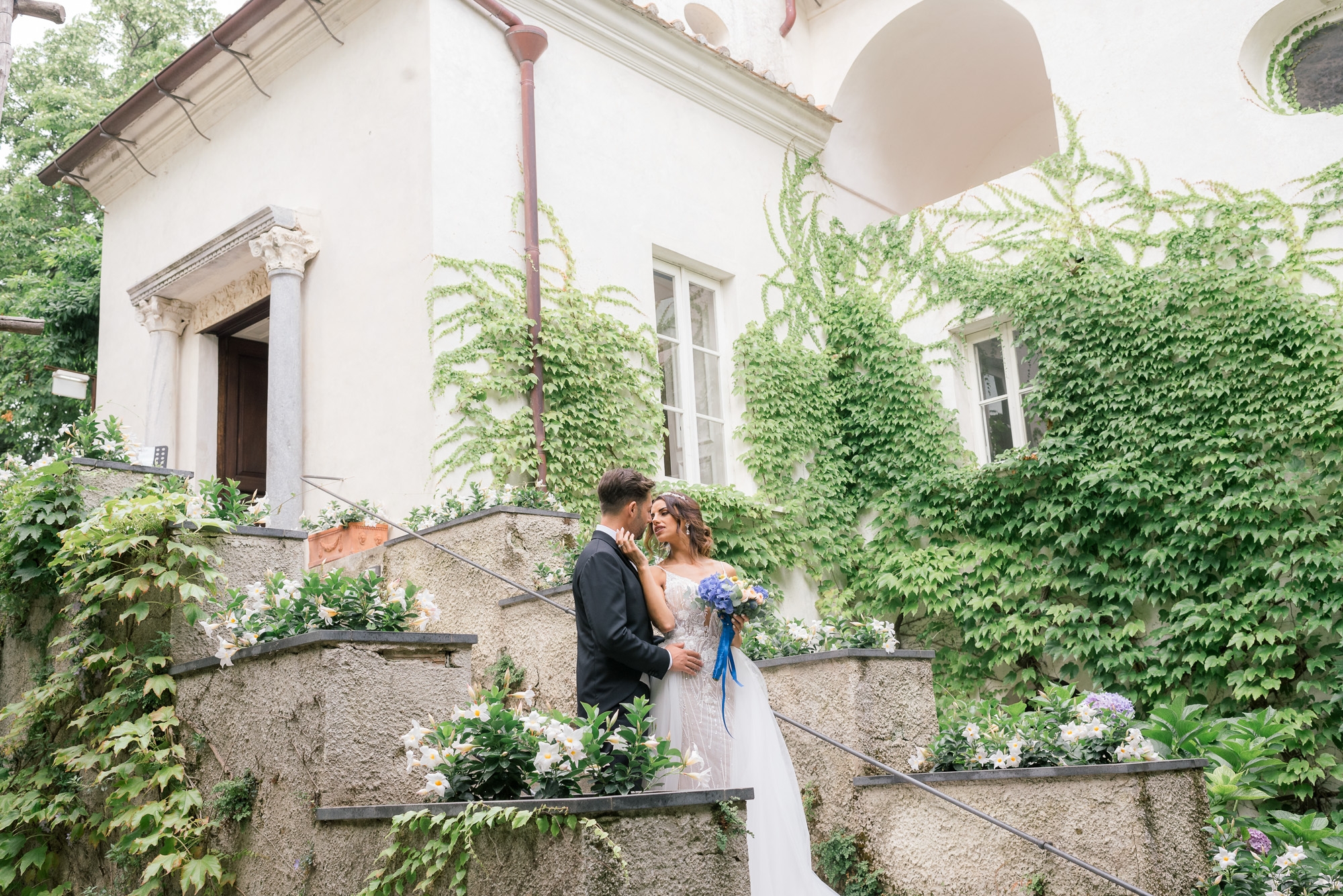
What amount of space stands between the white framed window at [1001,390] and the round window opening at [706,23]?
13.0ft

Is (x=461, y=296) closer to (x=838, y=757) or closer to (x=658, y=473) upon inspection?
(x=658, y=473)

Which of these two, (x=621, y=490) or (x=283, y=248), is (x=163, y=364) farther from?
(x=621, y=490)

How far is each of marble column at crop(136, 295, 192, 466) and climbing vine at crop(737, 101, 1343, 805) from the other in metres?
5.16

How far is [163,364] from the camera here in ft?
33.0

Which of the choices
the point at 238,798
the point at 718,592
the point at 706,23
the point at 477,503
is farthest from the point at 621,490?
the point at 706,23

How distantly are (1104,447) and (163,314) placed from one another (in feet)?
27.2

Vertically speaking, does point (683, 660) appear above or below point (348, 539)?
below

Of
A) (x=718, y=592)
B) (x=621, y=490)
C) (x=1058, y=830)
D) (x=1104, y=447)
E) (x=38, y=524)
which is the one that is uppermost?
(x=1104, y=447)

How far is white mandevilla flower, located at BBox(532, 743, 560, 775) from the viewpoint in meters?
3.40

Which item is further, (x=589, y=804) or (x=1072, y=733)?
(x=1072, y=733)

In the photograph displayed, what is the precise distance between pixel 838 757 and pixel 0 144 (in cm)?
2101

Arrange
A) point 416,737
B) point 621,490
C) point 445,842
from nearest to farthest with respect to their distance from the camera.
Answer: point 445,842
point 416,737
point 621,490

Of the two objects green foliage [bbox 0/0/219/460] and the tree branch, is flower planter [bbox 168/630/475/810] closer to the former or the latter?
the tree branch

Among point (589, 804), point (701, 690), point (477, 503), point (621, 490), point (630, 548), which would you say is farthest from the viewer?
point (477, 503)
